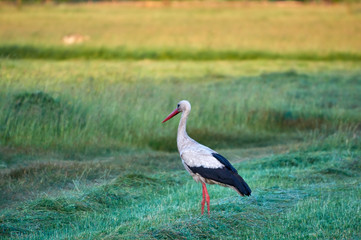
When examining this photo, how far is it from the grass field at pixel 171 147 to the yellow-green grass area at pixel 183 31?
750 millimetres

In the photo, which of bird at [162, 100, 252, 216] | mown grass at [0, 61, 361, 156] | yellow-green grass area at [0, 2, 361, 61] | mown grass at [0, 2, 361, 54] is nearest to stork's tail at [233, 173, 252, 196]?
bird at [162, 100, 252, 216]

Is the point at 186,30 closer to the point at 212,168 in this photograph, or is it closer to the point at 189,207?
the point at 189,207

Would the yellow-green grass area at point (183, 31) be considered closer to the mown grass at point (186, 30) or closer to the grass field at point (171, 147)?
the mown grass at point (186, 30)

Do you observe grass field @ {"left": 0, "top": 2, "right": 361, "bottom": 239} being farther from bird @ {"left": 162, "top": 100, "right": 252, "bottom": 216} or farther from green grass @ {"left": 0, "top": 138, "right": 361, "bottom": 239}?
bird @ {"left": 162, "top": 100, "right": 252, "bottom": 216}

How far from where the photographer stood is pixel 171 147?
40.8 ft

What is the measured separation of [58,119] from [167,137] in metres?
2.48

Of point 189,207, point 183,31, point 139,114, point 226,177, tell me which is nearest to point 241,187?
point 226,177

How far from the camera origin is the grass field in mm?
6578

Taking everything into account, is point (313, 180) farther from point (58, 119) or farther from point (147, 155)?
point (58, 119)

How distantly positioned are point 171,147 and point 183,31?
23822mm

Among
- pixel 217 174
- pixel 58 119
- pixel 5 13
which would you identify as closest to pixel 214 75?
pixel 58 119

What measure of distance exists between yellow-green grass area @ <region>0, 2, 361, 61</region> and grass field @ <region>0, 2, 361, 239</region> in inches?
29.5

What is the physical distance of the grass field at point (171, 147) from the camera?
6578 mm

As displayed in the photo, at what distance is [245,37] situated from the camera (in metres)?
33.5
